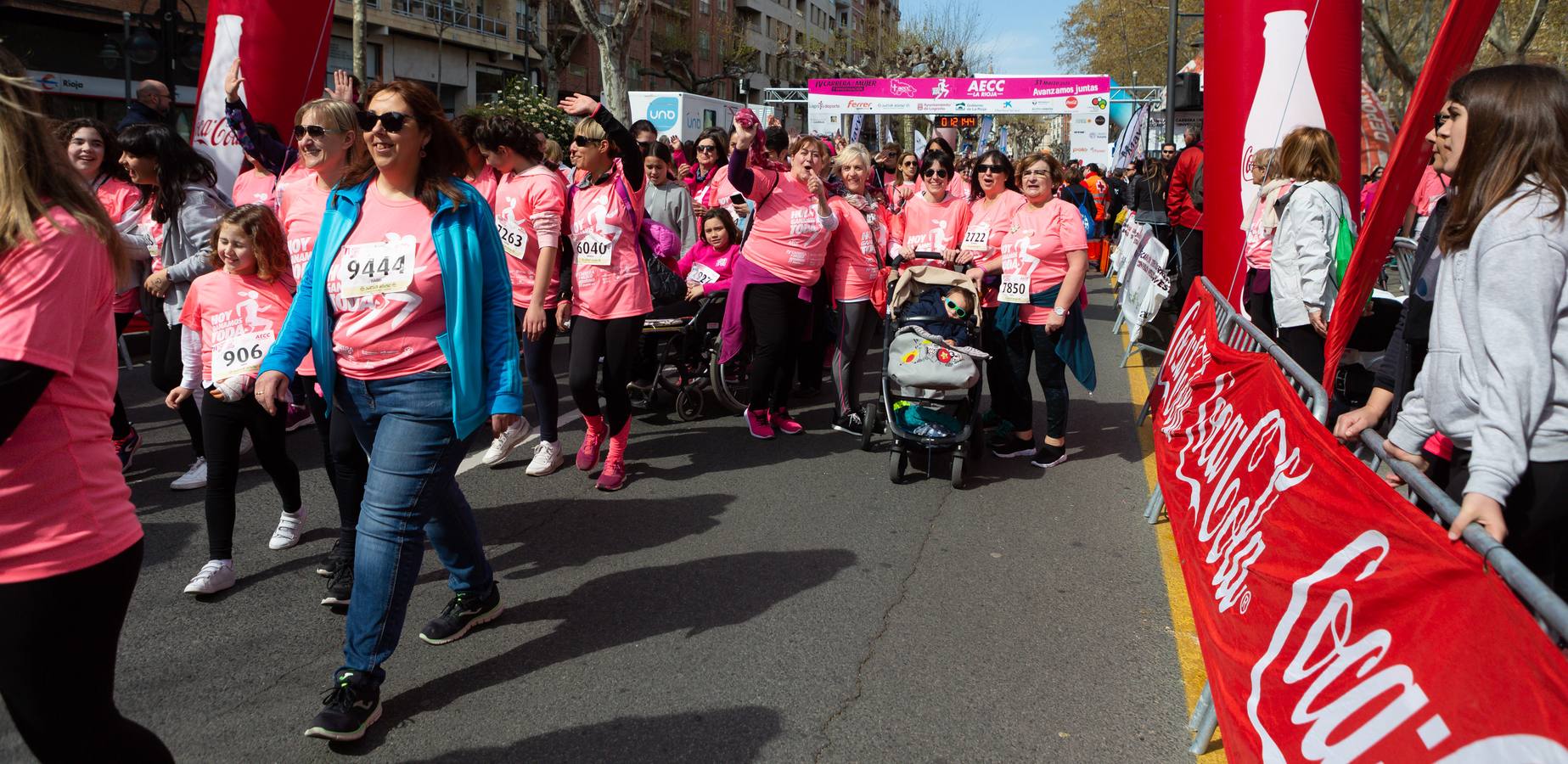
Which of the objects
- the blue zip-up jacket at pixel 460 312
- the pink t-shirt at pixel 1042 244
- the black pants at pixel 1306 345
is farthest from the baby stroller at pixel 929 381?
the blue zip-up jacket at pixel 460 312

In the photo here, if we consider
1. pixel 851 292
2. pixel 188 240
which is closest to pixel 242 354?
pixel 188 240

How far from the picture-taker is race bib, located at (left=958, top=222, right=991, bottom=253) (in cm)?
668

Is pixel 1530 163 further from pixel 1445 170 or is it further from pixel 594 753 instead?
pixel 594 753

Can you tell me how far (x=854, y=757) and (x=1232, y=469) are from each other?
1.51 m

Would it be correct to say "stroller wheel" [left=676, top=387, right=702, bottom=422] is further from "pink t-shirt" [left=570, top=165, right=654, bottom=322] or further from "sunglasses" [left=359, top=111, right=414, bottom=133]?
"sunglasses" [left=359, top=111, right=414, bottom=133]

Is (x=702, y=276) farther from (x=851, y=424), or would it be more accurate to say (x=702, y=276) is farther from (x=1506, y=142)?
(x=1506, y=142)

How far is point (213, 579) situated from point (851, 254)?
413 centimetres

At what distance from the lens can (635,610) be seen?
410 cm

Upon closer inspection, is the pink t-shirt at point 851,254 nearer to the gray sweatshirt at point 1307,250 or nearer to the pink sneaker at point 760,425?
the pink sneaker at point 760,425

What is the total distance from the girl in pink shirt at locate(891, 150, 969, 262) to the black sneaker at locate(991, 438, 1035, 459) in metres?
1.28

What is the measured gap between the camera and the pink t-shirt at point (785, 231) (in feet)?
21.6

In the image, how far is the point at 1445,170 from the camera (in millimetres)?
2783

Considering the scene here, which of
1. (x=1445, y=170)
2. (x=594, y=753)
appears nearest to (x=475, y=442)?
(x=594, y=753)

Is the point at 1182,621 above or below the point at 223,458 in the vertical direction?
Result: below
